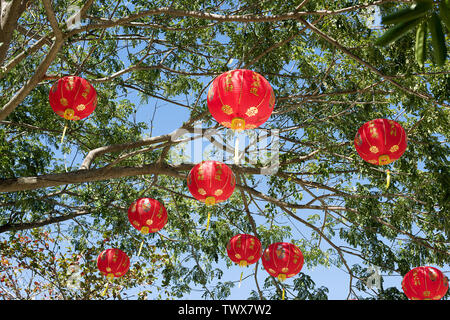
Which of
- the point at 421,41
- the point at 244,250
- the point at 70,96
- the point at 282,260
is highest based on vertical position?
the point at 70,96

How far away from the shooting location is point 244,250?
4105 mm

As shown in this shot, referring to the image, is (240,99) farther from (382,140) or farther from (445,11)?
(445,11)

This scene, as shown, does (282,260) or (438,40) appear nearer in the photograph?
(438,40)

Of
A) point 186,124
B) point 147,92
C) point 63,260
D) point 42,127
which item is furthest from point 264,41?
point 63,260

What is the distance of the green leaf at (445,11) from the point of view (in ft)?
3.44

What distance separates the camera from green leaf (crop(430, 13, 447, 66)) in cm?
107

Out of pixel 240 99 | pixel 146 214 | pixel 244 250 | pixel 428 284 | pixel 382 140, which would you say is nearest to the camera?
pixel 240 99

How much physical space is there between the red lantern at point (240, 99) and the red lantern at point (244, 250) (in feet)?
6.38

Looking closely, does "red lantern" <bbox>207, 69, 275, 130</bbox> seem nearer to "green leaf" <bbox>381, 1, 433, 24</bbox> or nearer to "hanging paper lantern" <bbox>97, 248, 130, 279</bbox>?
"green leaf" <bbox>381, 1, 433, 24</bbox>

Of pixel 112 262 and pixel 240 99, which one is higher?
pixel 240 99

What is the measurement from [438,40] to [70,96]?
2781 mm

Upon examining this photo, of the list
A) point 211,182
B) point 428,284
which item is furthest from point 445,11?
point 428,284

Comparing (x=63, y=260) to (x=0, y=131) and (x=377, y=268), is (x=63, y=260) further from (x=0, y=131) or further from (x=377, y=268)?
(x=377, y=268)
